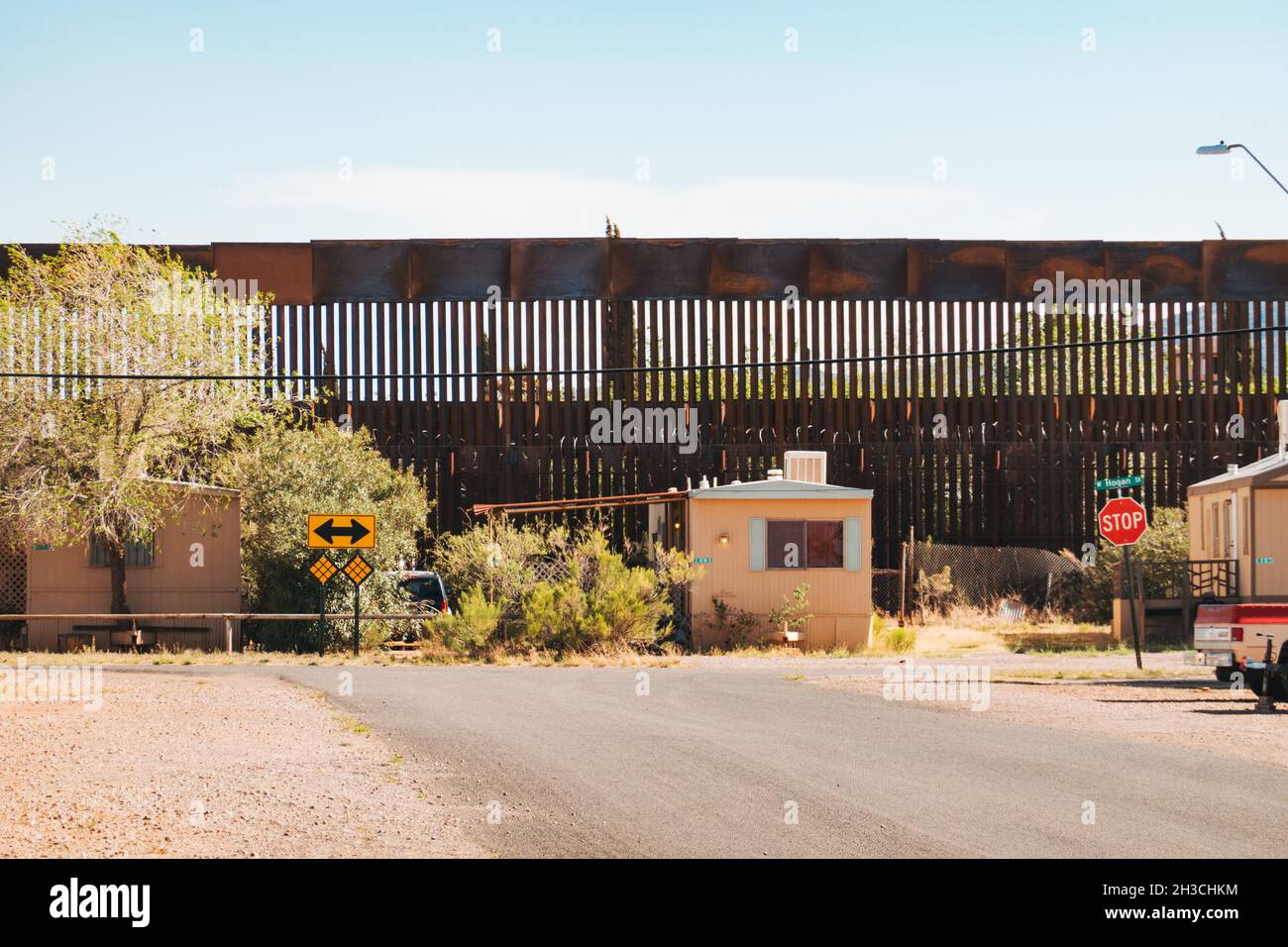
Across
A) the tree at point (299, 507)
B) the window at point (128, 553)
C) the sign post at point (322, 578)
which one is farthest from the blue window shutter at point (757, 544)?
the window at point (128, 553)

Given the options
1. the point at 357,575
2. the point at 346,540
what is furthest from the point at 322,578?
the point at 346,540

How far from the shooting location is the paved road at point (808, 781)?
8.79 meters

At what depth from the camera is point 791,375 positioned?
39.1m

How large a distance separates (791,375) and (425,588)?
12.3 meters

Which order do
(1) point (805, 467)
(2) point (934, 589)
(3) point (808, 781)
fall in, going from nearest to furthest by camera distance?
(3) point (808, 781) < (1) point (805, 467) < (2) point (934, 589)

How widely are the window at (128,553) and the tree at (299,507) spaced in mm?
1956

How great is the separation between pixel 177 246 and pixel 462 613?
1573cm

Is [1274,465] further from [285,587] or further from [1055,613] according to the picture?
[285,587]

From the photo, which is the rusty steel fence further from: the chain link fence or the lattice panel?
the lattice panel

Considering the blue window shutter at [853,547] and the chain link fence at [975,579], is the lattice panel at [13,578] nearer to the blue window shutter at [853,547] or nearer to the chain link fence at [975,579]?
the blue window shutter at [853,547]

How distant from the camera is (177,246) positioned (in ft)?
124

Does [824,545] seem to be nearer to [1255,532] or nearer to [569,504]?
[569,504]

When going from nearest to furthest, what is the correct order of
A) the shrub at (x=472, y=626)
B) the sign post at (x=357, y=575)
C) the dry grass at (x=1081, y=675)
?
1. the dry grass at (x=1081, y=675)
2. the shrub at (x=472, y=626)
3. the sign post at (x=357, y=575)
